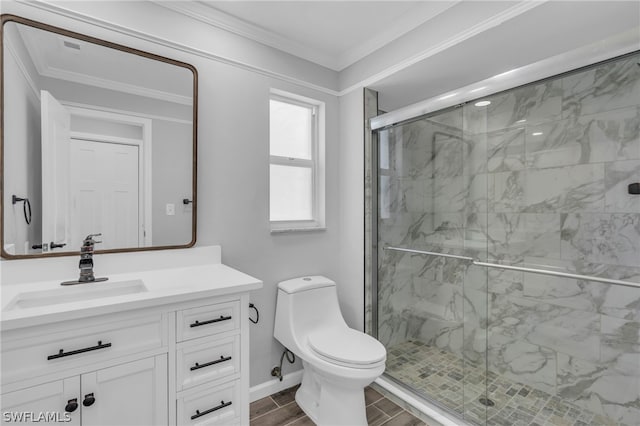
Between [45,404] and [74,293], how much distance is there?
1.52ft

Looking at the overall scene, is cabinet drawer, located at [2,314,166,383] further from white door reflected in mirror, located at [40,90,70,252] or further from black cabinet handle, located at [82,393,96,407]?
white door reflected in mirror, located at [40,90,70,252]

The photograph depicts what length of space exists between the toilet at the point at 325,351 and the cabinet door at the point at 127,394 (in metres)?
0.81

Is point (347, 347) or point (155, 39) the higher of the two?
point (155, 39)

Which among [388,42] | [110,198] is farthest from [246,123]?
[388,42]

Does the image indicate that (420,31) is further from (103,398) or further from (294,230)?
(103,398)

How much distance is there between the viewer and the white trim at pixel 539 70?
1.21 meters

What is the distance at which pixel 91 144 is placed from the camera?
1.47 meters

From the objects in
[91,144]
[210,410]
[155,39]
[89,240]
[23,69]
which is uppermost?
[155,39]

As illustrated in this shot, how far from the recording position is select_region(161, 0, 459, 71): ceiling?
1.74 metres

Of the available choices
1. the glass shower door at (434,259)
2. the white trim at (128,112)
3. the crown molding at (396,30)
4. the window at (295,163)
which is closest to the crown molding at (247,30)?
the crown molding at (396,30)

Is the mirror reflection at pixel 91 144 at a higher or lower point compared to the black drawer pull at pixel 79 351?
higher

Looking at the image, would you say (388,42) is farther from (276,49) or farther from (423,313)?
(423,313)

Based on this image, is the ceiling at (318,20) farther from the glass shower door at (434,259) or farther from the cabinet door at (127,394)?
the cabinet door at (127,394)

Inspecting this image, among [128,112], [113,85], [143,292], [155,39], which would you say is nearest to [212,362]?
[143,292]
